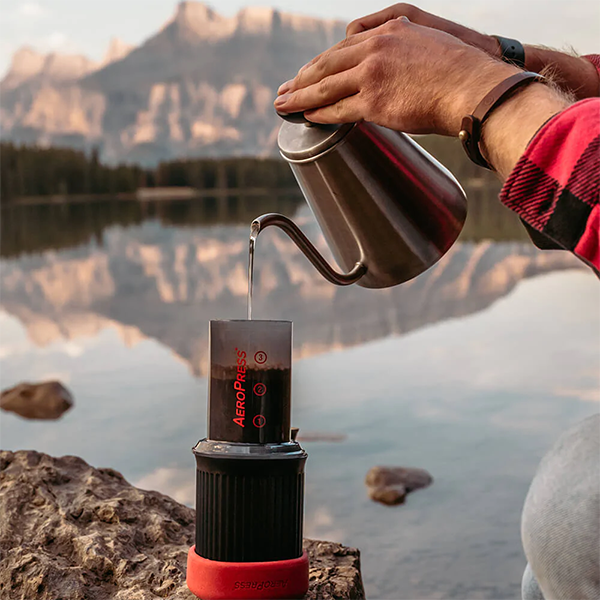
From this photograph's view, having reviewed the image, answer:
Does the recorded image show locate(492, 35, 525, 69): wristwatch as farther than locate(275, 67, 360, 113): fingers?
Yes

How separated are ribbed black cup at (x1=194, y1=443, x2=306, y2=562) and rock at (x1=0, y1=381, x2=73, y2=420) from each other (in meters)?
2.77

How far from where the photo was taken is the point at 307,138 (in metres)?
1.22

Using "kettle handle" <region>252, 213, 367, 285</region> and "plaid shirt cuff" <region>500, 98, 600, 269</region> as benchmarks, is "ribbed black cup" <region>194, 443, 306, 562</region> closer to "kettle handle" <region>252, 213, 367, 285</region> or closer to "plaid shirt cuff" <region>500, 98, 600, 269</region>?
"kettle handle" <region>252, 213, 367, 285</region>

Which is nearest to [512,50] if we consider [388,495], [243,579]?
[243,579]

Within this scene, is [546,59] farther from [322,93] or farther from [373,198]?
[322,93]

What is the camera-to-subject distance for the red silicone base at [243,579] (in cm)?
110

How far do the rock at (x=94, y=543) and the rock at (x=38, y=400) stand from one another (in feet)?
7.02

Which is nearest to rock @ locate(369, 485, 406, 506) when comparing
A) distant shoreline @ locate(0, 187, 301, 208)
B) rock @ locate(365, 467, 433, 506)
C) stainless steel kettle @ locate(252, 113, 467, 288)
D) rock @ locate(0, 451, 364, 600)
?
rock @ locate(365, 467, 433, 506)

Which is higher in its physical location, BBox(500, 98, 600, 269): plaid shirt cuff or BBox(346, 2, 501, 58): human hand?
BBox(346, 2, 501, 58): human hand

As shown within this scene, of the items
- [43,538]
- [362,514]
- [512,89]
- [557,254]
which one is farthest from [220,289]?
[512,89]

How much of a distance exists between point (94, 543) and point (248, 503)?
0.41 metres

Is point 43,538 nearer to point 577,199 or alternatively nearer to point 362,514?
point 577,199

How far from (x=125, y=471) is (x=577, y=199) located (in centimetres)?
248

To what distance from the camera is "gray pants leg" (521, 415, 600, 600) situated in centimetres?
87
